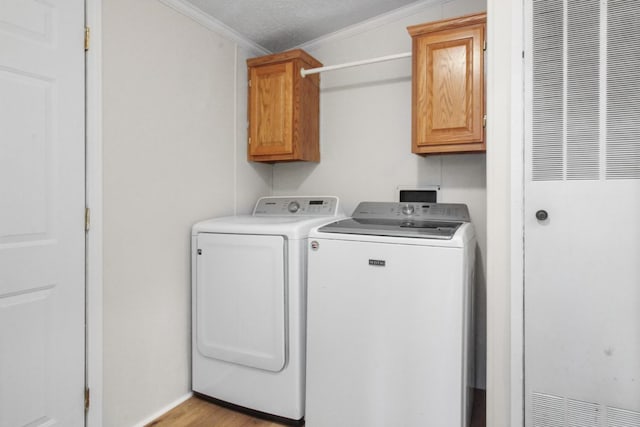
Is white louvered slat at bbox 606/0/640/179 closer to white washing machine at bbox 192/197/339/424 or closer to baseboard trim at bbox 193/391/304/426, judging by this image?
white washing machine at bbox 192/197/339/424

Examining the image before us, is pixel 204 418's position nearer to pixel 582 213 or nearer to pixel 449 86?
pixel 582 213

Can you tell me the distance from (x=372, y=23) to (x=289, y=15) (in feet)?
1.93

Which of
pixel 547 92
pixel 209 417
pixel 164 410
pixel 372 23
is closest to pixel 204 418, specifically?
pixel 209 417

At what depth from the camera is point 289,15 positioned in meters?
2.25

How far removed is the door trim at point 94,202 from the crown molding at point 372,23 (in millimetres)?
1468

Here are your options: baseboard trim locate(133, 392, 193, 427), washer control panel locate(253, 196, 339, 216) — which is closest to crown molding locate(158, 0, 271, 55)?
washer control panel locate(253, 196, 339, 216)

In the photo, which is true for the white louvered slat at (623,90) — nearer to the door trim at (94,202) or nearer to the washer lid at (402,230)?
the washer lid at (402,230)

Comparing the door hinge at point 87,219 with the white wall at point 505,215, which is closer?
the white wall at point 505,215

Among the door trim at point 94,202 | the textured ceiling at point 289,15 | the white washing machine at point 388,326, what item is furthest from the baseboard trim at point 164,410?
the textured ceiling at point 289,15

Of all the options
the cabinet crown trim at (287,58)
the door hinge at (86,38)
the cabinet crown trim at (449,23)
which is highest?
the cabinet crown trim at (287,58)

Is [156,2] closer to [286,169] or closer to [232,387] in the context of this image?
[286,169]

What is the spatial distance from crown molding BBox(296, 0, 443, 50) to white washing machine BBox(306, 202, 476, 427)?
1.46m

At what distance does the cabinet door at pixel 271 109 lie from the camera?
2375 millimetres

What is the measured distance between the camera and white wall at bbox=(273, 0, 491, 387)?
2.18m
